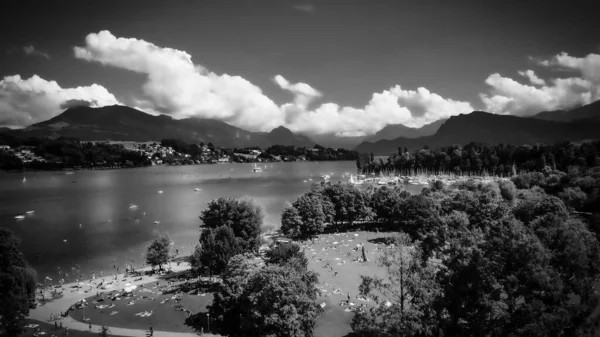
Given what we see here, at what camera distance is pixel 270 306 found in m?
17.4

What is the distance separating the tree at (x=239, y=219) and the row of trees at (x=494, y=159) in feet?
322

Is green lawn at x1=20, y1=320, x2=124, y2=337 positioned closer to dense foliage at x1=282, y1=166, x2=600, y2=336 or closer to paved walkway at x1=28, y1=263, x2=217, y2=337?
paved walkway at x1=28, y1=263, x2=217, y2=337

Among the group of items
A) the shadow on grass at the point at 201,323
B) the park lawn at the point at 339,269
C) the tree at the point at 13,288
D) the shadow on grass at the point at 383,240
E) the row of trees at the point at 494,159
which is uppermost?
the row of trees at the point at 494,159

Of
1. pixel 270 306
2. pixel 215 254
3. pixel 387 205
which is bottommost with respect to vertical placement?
pixel 215 254

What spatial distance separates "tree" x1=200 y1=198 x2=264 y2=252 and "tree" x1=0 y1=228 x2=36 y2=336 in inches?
675

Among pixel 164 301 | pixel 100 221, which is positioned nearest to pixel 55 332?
pixel 164 301

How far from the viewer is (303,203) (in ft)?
163

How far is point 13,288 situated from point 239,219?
20.7 m

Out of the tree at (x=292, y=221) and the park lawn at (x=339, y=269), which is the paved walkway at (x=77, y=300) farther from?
the tree at (x=292, y=221)

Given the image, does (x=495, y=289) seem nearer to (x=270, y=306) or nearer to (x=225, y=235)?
(x=270, y=306)

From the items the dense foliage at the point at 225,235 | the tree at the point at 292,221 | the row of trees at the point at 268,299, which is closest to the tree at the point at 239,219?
the dense foliage at the point at 225,235

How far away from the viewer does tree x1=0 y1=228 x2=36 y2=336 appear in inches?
754

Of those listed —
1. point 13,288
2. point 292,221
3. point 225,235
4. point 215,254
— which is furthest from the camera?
point 292,221

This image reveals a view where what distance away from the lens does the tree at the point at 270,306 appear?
1714 cm
